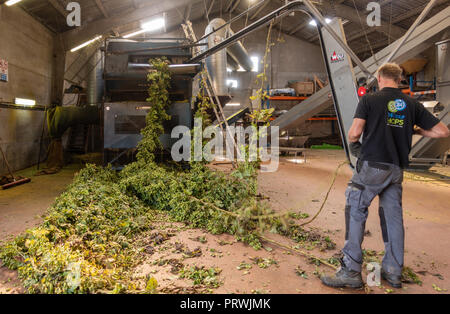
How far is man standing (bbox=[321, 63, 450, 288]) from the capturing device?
8.86 feet

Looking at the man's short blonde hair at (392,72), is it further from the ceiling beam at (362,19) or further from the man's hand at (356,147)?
the ceiling beam at (362,19)

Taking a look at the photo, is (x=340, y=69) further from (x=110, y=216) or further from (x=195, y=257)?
(x=110, y=216)

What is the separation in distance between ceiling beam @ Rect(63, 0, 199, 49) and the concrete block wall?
31.3 inches

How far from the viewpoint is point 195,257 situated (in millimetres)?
3352

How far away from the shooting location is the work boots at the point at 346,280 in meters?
2.70

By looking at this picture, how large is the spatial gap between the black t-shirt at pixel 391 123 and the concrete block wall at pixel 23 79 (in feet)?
31.5

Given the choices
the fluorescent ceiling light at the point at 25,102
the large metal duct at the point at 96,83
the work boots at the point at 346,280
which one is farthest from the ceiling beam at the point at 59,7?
the work boots at the point at 346,280

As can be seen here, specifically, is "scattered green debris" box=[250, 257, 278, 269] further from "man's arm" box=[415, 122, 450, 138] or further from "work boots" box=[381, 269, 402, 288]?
"man's arm" box=[415, 122, 450, 138]

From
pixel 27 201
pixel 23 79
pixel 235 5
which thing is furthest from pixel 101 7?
pixel 235 5

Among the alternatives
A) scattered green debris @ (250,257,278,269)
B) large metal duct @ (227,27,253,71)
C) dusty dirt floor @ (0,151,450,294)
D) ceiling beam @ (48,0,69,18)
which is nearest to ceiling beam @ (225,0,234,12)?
large metal duct @ (227,27,253,71)

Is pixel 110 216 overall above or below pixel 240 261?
above

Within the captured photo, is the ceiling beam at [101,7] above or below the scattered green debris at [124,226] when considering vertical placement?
above

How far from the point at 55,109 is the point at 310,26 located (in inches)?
655
